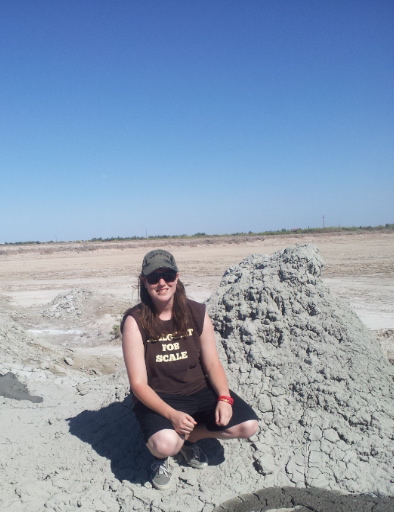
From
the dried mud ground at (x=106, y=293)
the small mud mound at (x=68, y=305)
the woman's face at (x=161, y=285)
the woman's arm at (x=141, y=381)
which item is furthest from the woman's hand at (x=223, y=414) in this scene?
the small mud mound at (x=68, y=305)

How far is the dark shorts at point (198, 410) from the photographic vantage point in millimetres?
2355

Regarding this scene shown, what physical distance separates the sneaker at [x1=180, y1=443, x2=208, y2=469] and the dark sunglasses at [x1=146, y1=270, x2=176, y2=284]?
3.46ft

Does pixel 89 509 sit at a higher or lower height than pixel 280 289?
lower

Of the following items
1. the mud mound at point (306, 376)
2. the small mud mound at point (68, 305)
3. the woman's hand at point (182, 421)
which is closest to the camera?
the woman's hand at point (182, 421)

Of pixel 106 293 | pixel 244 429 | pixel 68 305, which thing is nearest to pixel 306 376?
pixel 244 429

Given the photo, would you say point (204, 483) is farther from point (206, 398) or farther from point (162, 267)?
point (162, 267)

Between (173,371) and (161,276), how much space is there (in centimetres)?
56

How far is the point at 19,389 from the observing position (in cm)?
404

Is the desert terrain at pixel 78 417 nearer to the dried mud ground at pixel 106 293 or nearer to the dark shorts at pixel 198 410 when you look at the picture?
the dried mud ground at pixel 106 293

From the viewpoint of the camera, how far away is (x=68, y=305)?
9.53 meters

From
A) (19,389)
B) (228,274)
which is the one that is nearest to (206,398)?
(228,274)

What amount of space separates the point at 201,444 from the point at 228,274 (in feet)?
5.42

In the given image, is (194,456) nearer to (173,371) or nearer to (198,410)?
(198,410)

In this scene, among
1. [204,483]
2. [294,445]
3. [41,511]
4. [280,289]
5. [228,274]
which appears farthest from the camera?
[228,274]
